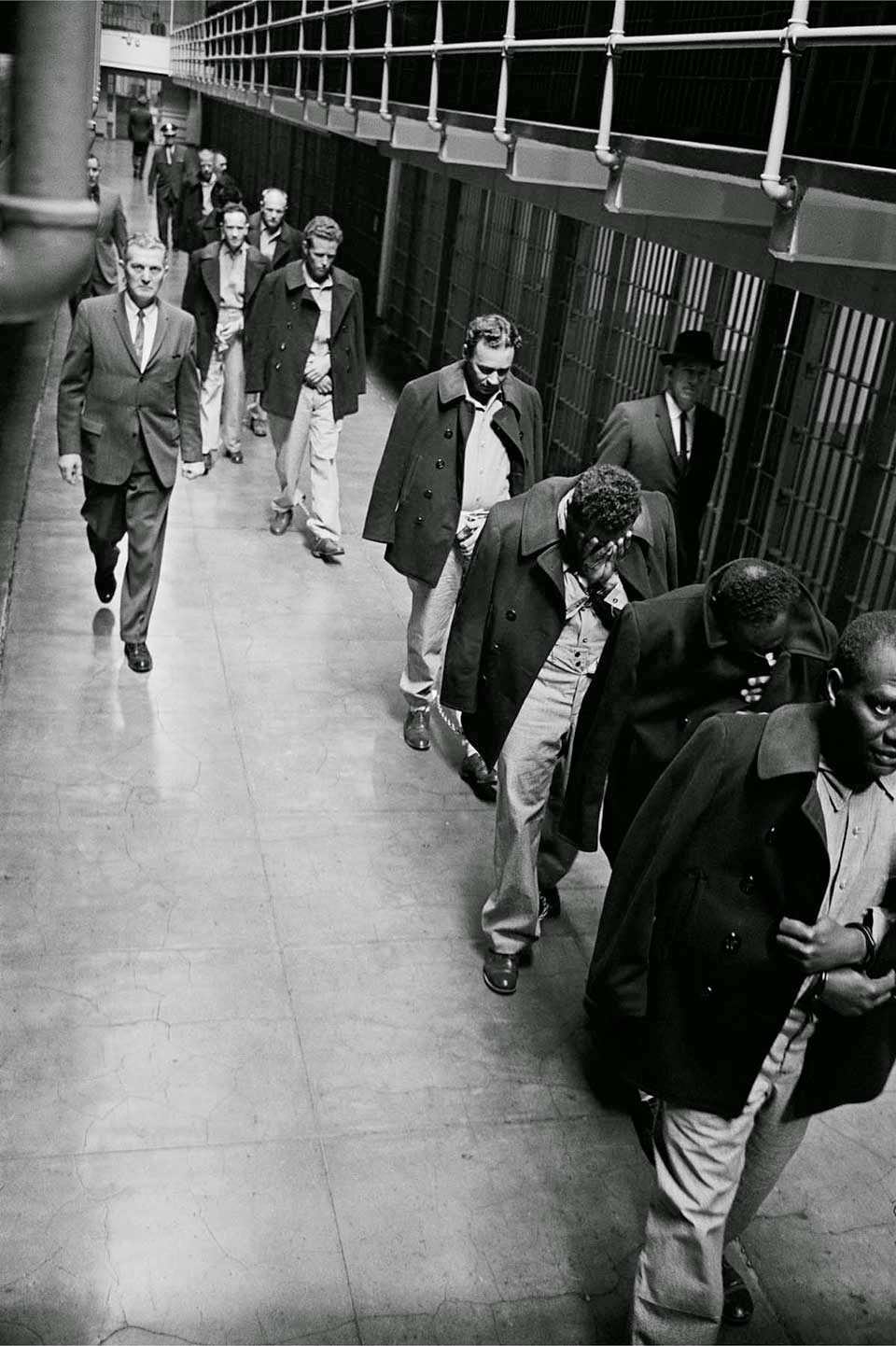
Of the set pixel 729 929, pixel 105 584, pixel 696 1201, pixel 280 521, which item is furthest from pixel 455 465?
pixel 696 1201

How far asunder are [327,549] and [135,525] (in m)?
2.39

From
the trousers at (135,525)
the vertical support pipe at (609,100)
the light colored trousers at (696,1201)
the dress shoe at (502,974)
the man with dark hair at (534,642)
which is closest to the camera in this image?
the light colored trousers at (696,1201)

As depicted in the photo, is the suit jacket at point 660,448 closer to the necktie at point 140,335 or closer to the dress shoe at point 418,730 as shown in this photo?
the dress shoe at point 418,730

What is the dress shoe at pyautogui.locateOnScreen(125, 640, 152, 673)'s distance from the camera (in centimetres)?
705

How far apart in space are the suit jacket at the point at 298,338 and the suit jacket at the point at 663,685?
5.35 m

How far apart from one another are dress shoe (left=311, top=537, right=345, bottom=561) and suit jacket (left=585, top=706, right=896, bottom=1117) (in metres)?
6.16

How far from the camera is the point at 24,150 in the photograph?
3.04 ft

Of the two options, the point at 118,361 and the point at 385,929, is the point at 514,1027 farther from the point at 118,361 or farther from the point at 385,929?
the point at 118,361

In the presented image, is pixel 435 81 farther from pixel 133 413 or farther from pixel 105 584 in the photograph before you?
pixel 105 584

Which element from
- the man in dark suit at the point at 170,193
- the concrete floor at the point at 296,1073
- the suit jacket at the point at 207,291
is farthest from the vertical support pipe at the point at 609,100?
the man in dark suit at the point at 170,193

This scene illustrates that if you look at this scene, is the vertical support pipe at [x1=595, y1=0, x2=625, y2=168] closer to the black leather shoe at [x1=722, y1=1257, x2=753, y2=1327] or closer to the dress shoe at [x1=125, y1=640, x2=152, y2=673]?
the dress shoe at [x1=125, y1=640, x2=152, y2=673]

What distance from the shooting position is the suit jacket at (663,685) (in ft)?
12.6

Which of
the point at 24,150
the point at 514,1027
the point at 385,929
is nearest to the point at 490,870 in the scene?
the point at 385,929

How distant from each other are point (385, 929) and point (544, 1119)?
1.12m
